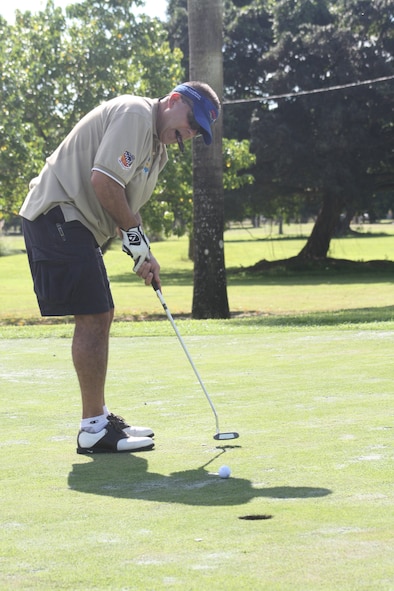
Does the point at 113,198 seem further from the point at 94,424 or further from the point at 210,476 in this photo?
the point at 210,476

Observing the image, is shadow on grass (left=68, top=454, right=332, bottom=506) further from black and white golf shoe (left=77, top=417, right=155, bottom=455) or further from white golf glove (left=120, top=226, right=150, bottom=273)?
white golf glove (left=120, top=226, right=150, bottom=273)

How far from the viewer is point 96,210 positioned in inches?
224

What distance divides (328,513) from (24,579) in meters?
1.14

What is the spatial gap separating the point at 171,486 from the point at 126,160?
1.82 metres

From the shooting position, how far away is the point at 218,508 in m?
3.93

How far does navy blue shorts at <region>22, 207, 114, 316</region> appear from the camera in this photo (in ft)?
18.3

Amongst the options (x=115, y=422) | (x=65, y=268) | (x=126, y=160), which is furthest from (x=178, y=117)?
(x=115, y=422)

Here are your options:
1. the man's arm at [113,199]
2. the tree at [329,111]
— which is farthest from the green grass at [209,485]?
the tree at [329,111]

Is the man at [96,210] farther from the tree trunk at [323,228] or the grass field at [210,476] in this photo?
the tree trunk at [323,228]

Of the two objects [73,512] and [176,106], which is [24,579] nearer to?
[73,512]

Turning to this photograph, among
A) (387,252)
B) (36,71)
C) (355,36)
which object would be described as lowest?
(387,252)

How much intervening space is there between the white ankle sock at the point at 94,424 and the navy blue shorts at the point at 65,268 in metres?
0.54

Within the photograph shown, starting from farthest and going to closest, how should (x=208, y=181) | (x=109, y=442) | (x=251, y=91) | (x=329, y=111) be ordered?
(x=251, y=91) → (x=329, y=111) → (x=208, y=181) → (x=109, y=442)

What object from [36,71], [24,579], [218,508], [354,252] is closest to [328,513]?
[218,508]
